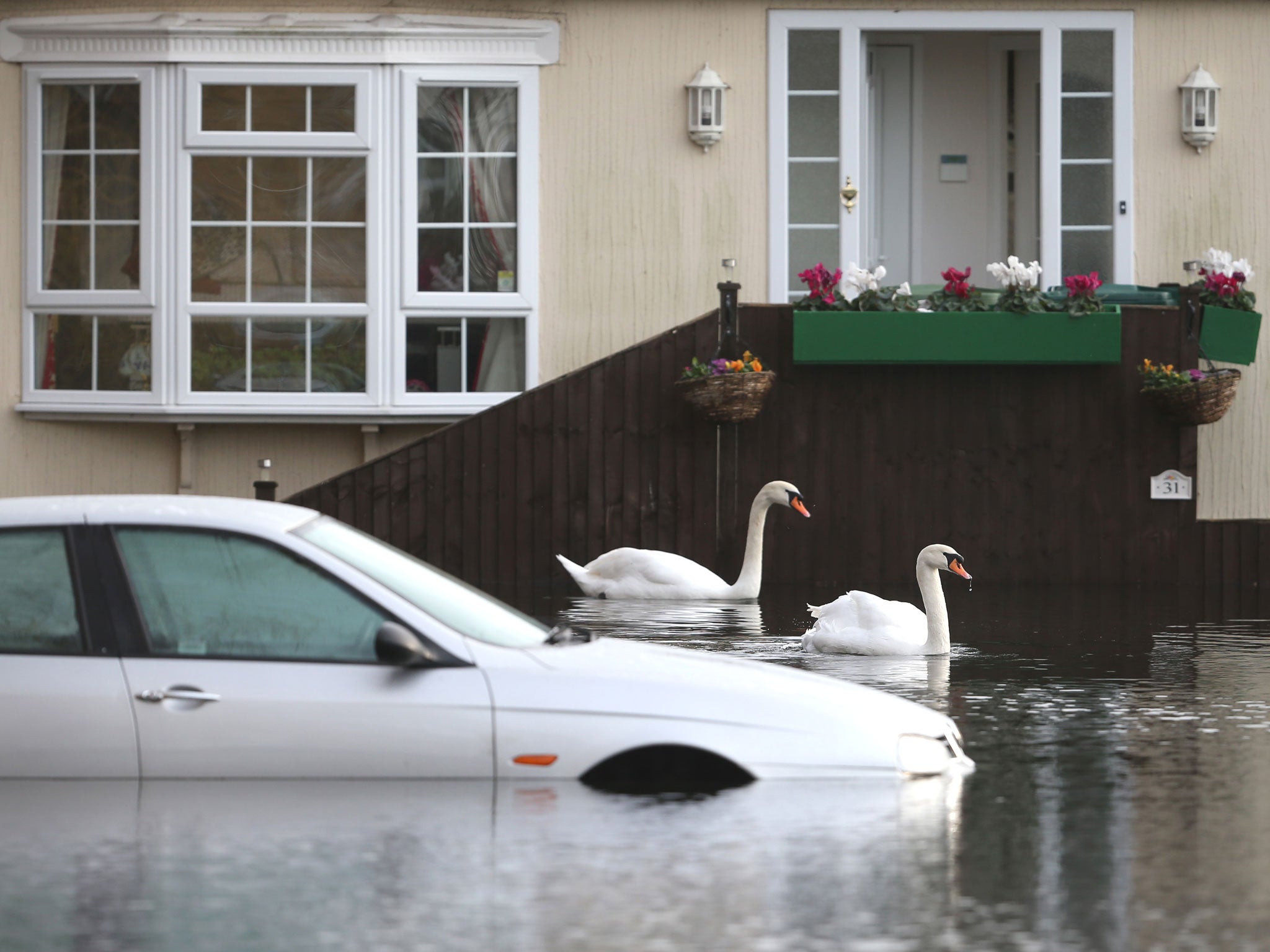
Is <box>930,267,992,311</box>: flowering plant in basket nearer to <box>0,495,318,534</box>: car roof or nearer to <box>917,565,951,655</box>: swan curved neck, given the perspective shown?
<box>917,565,951,655</box>: swan curved neck

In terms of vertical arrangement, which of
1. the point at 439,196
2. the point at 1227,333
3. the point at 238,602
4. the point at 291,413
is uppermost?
the point at 439,196

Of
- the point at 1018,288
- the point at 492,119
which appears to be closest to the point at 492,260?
the point at 492,119

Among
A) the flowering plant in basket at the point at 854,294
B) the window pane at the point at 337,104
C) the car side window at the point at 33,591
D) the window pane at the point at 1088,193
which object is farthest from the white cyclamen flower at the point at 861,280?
the car side window at the point at 33,591

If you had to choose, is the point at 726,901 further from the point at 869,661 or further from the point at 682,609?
the point at 682,609

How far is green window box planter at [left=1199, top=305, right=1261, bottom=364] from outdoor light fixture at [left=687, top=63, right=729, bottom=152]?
4878 mm

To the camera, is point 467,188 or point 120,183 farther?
point 467,188

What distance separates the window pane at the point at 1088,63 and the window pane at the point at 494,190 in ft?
17.8

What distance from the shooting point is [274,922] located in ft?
18.8

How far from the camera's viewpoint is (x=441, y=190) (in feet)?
63.9

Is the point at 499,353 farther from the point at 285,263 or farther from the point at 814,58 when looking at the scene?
the point at 814,58

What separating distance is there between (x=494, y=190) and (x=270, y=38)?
8.25 feet

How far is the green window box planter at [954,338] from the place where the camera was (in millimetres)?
17375

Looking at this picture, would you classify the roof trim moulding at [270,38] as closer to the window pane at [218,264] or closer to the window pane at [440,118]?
the window pane at [440,118]

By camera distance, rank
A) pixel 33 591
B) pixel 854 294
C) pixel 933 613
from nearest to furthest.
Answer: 1. pixel 33 591
2. pixel 933 613
3. pixel 854 294
